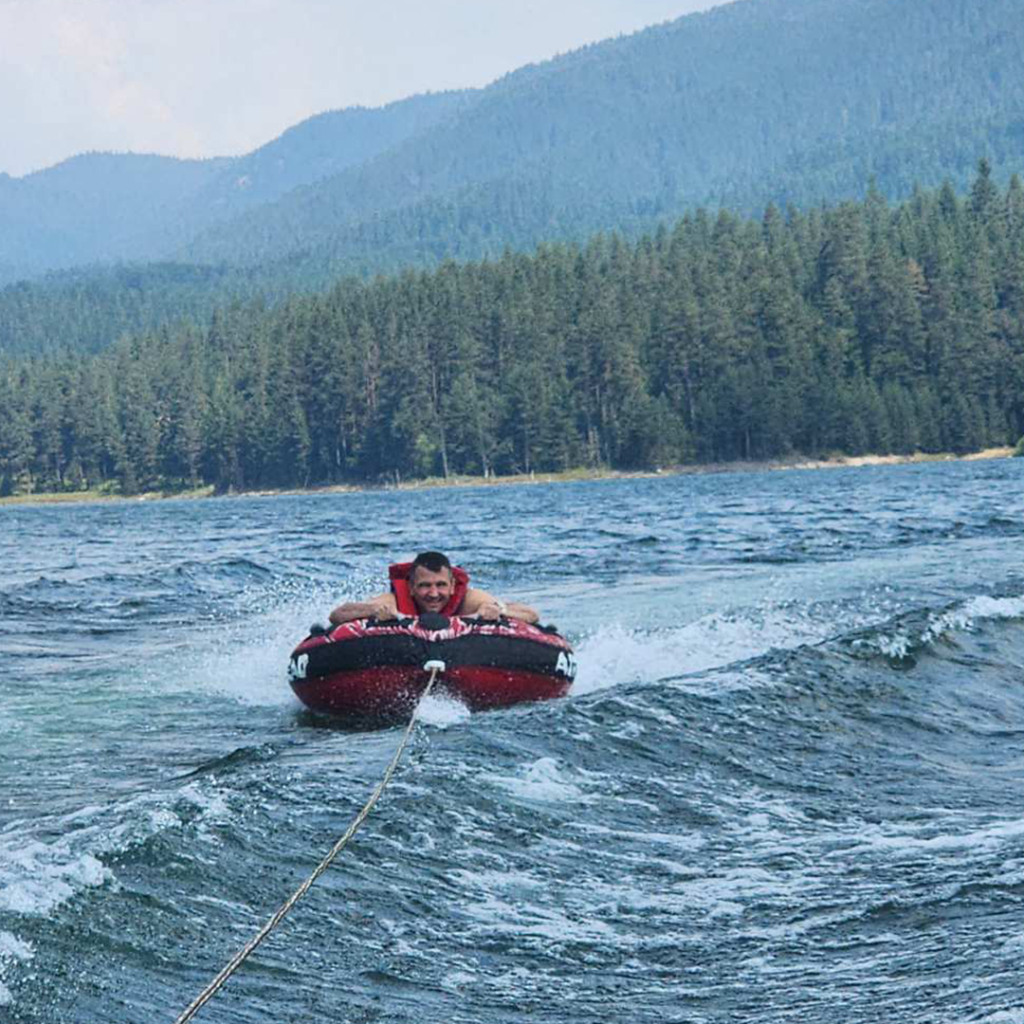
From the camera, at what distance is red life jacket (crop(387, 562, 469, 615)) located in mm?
14789

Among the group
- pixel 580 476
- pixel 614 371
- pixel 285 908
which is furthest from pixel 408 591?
pixel 614 371

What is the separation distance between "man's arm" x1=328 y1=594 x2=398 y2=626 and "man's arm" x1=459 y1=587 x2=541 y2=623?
72 centimetres

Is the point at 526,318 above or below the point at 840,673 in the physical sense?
above

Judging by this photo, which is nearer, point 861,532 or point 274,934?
point 274,934

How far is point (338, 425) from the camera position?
426 ft

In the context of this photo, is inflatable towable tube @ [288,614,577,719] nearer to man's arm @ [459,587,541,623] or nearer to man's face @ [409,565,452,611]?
man's arm @ [459,587,541,623]

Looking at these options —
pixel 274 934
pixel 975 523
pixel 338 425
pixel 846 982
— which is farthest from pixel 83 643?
pixel 338 425

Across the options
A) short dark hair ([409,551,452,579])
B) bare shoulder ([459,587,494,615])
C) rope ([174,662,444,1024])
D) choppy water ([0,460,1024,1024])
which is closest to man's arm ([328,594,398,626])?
short dark hair ([409,551,452,579])

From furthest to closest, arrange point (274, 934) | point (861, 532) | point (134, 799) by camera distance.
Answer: point (861, 532) → point (134, 799) → point (274, 934)

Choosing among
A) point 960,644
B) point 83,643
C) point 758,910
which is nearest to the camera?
point 758,910

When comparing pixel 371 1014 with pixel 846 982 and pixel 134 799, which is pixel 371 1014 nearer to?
pixel 846 982

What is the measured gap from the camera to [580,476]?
114688 millimetres

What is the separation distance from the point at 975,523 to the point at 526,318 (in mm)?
93582

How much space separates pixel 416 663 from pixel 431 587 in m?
1.10
